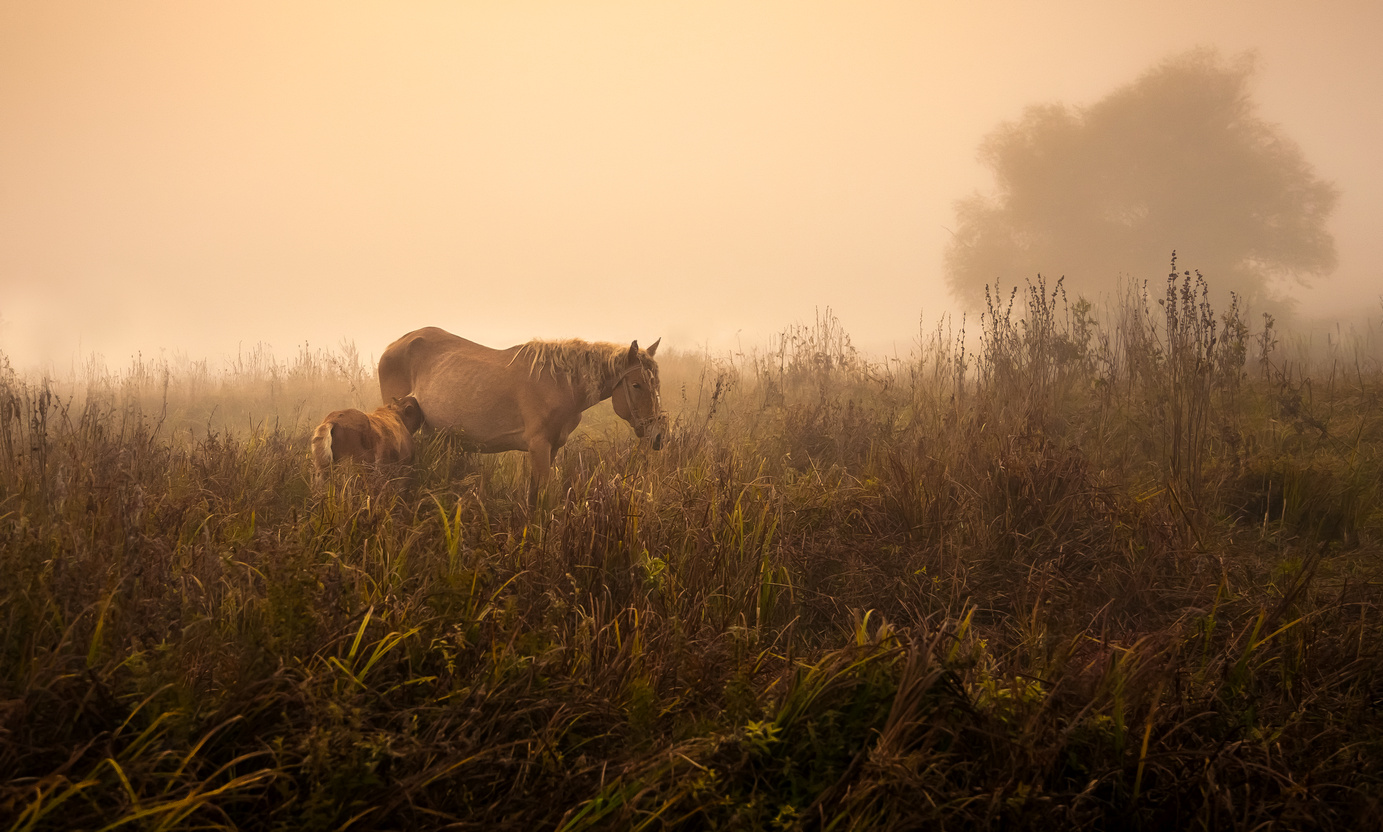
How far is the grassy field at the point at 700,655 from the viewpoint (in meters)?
Result: 1.70

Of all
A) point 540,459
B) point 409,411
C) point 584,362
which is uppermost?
point 584,362

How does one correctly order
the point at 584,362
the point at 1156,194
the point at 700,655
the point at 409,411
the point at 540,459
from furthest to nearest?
the point at 1156,194 → the point at 409,411 → the point at 584,362 → the point at 540,459 → the point at 700,655

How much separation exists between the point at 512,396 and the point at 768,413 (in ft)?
11.6

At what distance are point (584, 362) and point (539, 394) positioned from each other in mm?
448

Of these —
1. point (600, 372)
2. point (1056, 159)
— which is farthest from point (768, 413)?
point (1056, 159)

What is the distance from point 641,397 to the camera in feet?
18.1

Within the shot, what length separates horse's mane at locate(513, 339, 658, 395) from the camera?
5.56 meters

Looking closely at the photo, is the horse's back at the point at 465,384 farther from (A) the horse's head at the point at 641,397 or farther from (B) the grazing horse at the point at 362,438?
(A) the horse's head at the point at 641,397

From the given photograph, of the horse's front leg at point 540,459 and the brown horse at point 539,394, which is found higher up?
the brown horse at point 539,394

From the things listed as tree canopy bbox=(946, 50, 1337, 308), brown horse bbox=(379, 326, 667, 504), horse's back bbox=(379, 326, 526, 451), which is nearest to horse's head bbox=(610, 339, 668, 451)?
brown horse bbox=(379, 326, 667, 504)

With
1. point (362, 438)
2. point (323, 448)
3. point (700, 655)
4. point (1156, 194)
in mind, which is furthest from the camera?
point (1156, 194)

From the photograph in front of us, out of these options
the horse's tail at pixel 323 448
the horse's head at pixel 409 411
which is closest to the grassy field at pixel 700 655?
the horse's tail at pixel 323 448

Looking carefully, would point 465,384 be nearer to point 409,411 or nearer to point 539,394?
point 409,411

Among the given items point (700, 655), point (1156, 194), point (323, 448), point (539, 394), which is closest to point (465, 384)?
point (539, 394)
